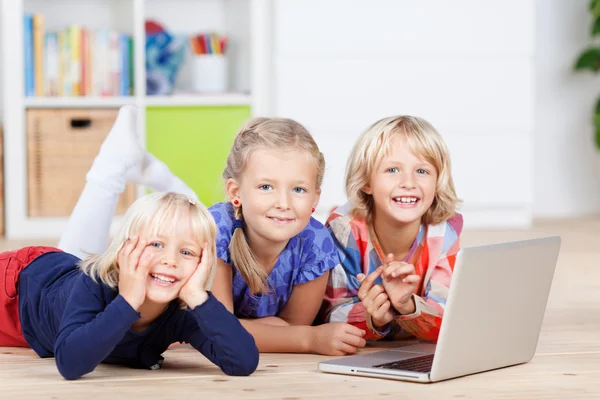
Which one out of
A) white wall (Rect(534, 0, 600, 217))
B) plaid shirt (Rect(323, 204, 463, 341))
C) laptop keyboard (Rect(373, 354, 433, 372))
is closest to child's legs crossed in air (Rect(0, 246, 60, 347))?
plaid shirt (Rect(323, 204, 463, 341))

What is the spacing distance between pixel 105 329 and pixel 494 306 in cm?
58

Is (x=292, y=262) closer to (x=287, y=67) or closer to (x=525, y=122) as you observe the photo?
(x=287, y=67)

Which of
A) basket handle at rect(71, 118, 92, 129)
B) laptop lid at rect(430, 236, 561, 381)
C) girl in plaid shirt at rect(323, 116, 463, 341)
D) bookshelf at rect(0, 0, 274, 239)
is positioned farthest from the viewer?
basket handle at rect(71, 118, 92, 129)

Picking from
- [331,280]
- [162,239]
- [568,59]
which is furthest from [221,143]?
[162,239]

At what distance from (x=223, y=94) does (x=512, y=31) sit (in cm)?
121

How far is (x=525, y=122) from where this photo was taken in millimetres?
4027

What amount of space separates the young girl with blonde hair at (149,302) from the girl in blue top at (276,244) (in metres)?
0.21

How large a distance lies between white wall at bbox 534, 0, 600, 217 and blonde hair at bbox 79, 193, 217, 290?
3.20m

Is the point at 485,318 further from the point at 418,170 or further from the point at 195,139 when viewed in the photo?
the point at 195,139

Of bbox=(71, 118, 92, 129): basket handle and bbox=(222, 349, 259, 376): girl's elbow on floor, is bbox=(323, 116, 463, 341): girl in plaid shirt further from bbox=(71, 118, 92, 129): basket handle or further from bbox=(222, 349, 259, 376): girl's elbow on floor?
bbox=(71, 118, 92, 129): basket handle

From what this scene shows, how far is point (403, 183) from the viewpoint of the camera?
5.94 feet

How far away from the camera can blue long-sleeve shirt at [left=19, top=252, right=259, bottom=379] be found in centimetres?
139

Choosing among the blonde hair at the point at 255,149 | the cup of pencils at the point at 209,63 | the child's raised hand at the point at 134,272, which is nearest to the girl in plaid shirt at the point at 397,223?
the blonde hair at the point at 255,149

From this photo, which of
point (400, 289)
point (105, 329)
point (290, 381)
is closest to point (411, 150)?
point (400, 289)
